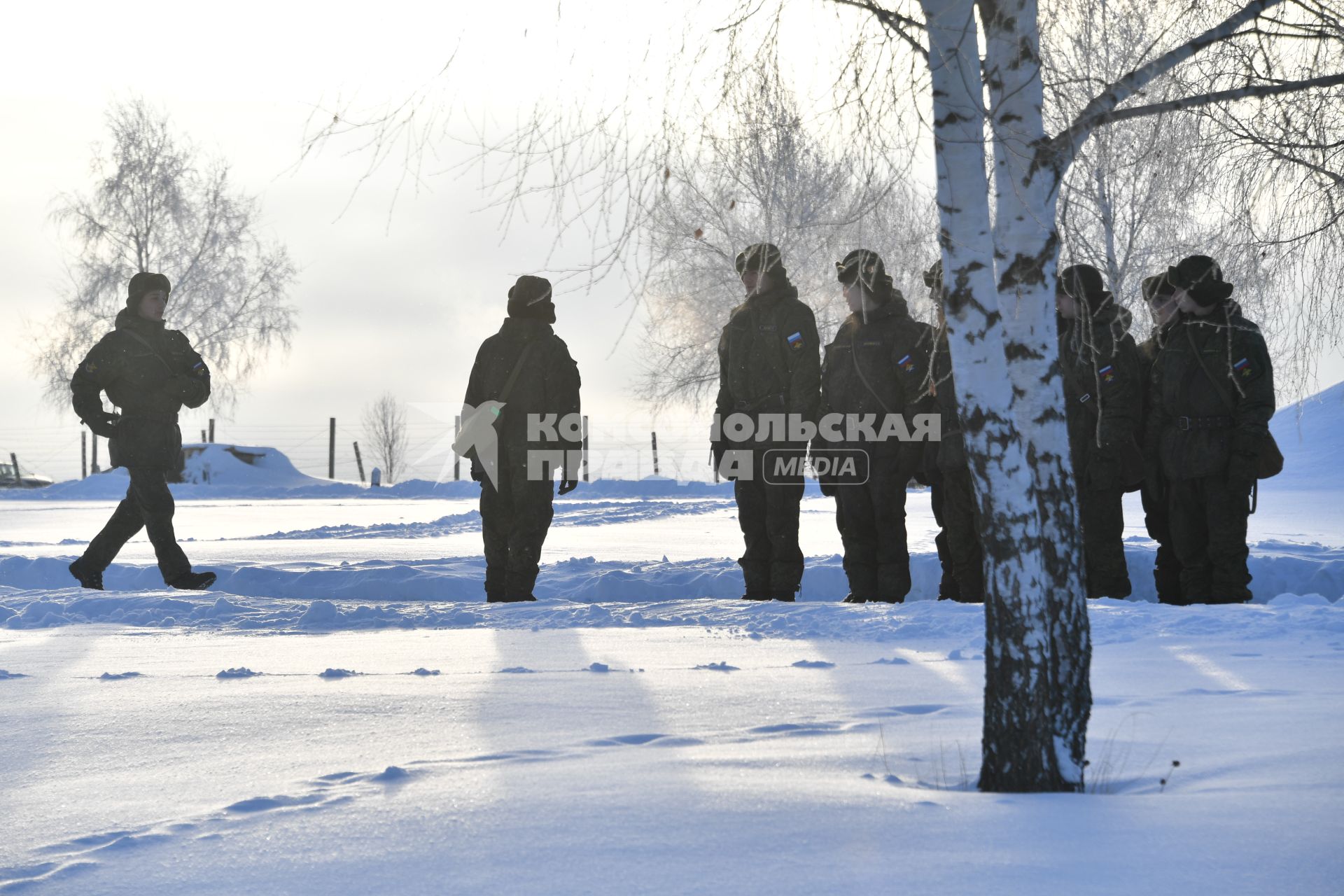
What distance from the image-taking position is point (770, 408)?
230 inches

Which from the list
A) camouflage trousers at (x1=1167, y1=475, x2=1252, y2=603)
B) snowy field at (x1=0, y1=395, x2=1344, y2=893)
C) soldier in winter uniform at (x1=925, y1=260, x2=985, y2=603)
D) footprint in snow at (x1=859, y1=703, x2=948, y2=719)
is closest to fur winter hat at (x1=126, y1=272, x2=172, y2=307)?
snowy field at (x1=0, y1=395, x2=1344, y2=893)

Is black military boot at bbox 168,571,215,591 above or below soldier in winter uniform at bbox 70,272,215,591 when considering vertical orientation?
below

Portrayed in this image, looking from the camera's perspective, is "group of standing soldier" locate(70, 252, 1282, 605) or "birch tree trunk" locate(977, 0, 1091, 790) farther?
"group of standing soldier" locate(70, 252, 1282, 605)

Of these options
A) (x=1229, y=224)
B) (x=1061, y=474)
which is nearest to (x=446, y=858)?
(x=1061, y=474)

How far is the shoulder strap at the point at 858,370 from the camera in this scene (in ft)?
19.1

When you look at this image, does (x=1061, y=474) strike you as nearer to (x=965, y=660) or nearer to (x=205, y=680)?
(x=965, y=660)

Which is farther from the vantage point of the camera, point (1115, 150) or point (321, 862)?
point (1115, 150)

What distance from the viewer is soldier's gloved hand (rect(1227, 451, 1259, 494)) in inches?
211

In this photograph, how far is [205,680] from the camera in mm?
3588

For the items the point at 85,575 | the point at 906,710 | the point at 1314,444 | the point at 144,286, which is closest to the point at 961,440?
the point at 906,710

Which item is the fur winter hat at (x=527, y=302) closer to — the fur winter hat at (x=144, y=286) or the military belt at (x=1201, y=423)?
the fur winter hat at (x=144, y=286)

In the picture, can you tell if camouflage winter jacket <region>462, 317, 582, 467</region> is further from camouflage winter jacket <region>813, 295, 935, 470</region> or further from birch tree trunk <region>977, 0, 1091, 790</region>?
birch tree trunk <region>977, 0, 1091, 790</region>

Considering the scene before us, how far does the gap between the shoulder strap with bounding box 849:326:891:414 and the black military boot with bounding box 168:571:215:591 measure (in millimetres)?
3543

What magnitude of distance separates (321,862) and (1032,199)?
6.44 feet
